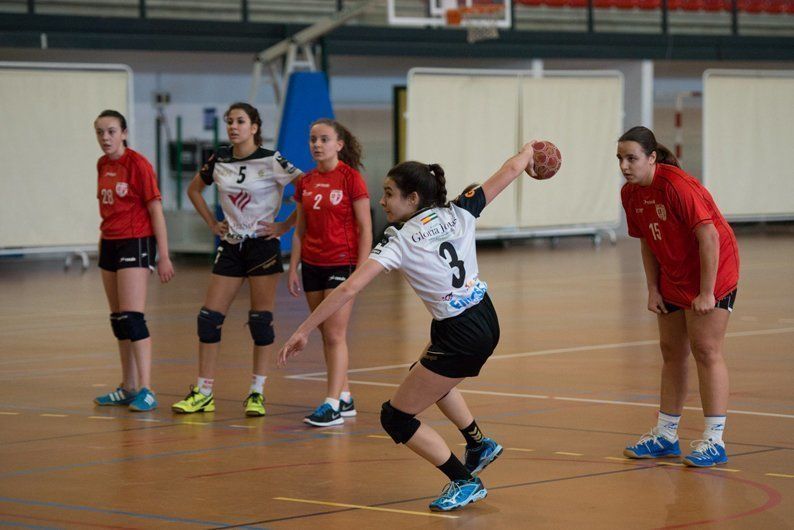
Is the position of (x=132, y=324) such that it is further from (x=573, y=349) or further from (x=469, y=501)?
(x=573, y=349)

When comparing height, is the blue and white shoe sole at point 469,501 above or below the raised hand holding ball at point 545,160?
below

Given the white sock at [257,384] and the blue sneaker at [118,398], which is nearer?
the white sock at [257,384]

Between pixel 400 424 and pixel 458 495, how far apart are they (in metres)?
0.41

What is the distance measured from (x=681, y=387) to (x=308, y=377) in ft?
12.2

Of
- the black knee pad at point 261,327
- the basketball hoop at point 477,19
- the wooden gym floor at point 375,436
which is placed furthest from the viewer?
the basketball hoop at point 477,19

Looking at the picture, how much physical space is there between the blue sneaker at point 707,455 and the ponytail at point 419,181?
1.90m

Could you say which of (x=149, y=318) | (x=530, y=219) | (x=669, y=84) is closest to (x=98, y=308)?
(x=149, y=318)

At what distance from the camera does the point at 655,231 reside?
6.54 metres

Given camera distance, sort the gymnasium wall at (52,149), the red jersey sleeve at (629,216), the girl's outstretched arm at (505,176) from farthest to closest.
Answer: the gymnasium wall at (52,149), the red jersey sleeve at (629,216), the girl's outstretched arm at (505,176)

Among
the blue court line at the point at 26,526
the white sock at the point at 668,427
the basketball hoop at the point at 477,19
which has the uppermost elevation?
the basketball hoop at the point at 477,19

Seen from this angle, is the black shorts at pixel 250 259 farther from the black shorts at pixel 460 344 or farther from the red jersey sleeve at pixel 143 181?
the black shorts at pixel 460 344

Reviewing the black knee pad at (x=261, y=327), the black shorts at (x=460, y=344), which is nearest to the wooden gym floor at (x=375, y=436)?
the black knee pad at (x=261, y=327)

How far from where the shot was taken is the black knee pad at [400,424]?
221 inches

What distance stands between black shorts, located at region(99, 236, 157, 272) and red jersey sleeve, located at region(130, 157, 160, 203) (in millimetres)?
294
